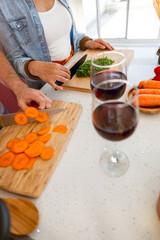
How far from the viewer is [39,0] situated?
112 centimetres

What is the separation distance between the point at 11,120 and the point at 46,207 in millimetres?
451

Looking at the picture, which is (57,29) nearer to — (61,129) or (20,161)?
(61,129)

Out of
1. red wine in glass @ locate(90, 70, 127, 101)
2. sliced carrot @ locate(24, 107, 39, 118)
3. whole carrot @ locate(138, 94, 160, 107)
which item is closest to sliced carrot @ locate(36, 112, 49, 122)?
sliced carrot @ locate(24, 107, 39, 118)

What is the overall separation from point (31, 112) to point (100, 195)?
1.57 ft

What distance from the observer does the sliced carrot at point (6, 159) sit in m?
0.63

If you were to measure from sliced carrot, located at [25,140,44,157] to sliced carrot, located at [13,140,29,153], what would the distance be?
0.02 meters

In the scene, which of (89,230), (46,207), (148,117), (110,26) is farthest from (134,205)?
(110,26)

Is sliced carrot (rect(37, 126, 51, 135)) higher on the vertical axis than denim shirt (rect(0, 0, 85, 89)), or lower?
lower

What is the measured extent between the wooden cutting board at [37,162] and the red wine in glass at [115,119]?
264mm

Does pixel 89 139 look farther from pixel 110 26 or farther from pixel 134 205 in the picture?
pixel 110 26

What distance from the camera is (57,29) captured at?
1.20m

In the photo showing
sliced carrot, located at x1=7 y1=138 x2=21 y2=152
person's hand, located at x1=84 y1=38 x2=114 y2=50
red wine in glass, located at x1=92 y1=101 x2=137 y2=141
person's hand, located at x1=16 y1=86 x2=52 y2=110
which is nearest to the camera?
red wine in glass, located at x1=92 y1=101 x2=137 y2=141

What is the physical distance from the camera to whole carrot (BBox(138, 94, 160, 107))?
0.72m

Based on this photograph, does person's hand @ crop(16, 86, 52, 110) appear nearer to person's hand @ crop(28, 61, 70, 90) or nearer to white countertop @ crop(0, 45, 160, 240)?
person's hand @ crop(28, 61, 70, 90)
